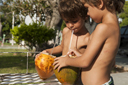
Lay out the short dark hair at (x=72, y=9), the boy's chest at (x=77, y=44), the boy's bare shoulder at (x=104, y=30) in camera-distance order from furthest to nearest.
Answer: the boy's chest at (x=77, y=44)
the short dark hair at (x=72, y=9)
the boy's bare shoulder at (x=104, y=30)

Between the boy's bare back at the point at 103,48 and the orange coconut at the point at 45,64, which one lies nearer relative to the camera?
the boy's bare back at the point at 103,48

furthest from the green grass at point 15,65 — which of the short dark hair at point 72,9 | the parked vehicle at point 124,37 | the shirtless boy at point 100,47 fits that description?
the parked vehicle at point 124,37

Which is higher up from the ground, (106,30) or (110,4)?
(110,4)

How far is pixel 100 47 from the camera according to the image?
1226 millimetres

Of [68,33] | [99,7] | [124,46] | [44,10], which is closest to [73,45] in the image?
[68,33]

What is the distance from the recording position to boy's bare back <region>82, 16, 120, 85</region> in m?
1.21

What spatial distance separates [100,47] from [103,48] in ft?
0.12

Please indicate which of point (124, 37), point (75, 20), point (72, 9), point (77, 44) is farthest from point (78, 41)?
point (124, 37)

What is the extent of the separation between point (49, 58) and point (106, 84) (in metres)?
0.58

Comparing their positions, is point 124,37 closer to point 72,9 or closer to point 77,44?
point 77,44

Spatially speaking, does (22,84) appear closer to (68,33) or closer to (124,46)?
(68,33)

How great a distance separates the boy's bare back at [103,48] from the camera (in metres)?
1.21

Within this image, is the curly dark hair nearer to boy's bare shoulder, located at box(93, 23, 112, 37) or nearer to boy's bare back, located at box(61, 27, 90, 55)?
boy's bare shoulder, located at box(93, 23, 112, 37)

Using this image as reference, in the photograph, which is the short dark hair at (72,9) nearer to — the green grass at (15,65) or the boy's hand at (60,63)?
the boy's hand at (60,63)
